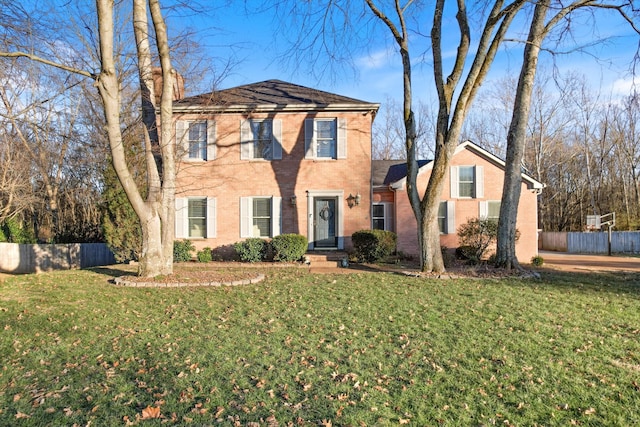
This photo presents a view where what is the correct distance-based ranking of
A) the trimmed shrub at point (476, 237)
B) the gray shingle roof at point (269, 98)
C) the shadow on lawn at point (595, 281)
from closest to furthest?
the shadow on lawn at point (595, 281)
the trimmed shrub at point (476, 237)
the gray shingle roof at point (269, 98)

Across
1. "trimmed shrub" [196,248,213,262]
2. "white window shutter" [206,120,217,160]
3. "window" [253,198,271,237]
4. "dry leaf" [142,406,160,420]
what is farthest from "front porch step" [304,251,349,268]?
"dry leaf" [142,406,160,420]

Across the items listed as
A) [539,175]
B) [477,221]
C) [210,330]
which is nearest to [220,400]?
[210,330]

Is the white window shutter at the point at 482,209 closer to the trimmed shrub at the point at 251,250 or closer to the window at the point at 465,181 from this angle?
the window at the point at 465,181

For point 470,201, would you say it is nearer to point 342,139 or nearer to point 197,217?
point 342,139

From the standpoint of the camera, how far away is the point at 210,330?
568 cm

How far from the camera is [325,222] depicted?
563 inches

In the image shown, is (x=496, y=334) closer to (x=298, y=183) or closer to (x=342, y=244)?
(x=342, y=244)

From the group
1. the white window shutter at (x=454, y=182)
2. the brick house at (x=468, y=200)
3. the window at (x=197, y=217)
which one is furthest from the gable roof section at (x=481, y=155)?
the window at (x=197, y=217)

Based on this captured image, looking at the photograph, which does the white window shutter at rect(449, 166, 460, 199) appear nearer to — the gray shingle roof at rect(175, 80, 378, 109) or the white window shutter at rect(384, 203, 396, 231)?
the white window shutter at rect(384, 203, 396, 231)

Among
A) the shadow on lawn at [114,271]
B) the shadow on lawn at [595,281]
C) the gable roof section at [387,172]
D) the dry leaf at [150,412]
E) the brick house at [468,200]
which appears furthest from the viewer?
the gable roof section at [387,172]

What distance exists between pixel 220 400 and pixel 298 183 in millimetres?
10918

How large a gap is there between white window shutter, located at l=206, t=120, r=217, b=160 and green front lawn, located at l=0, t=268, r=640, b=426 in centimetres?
703

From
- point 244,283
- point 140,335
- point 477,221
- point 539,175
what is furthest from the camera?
point 539,175

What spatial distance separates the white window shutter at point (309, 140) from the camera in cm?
1411
